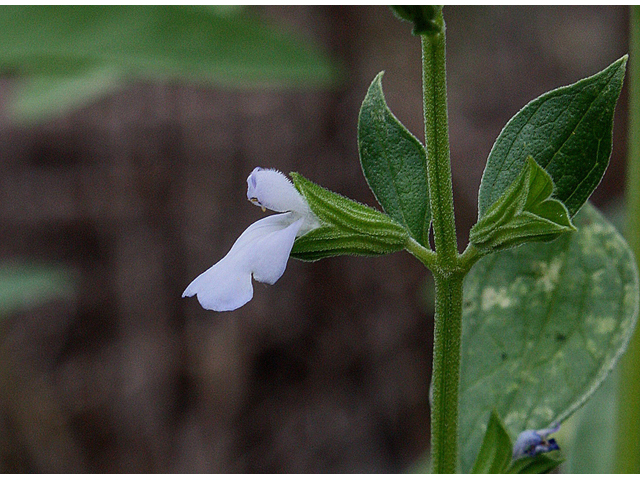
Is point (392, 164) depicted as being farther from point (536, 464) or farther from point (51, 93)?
point (51, 93)

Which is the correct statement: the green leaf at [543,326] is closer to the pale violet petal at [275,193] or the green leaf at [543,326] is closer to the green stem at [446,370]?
the green stem at [446,370]

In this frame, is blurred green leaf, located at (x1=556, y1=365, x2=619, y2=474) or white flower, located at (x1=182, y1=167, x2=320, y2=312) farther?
blurred green leaf, located at (x1=556, y1=365, x2=619, y2=474)

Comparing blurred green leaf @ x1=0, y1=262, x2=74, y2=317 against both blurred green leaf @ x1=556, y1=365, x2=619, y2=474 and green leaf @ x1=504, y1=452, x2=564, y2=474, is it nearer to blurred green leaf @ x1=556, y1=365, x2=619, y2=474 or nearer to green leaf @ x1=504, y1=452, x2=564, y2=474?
blurred green leaf @ x1=556, y1=365, x2=619, y2=474

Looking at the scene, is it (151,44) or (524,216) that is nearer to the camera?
(524,216)

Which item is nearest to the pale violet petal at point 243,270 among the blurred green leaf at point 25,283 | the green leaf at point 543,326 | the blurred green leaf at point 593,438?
the green leaf at point 543,326

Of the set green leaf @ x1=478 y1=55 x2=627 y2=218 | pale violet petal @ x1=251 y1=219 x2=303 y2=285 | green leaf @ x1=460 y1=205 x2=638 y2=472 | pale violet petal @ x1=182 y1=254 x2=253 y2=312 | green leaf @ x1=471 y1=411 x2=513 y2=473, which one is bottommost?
green leaf @ x1=471 y1=411 x2=513 y2=473

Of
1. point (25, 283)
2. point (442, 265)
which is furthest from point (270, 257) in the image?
point (25, 283)

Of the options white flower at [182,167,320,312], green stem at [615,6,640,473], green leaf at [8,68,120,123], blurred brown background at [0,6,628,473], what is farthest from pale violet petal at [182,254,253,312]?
blurred brown background at [0,6,628,473]
